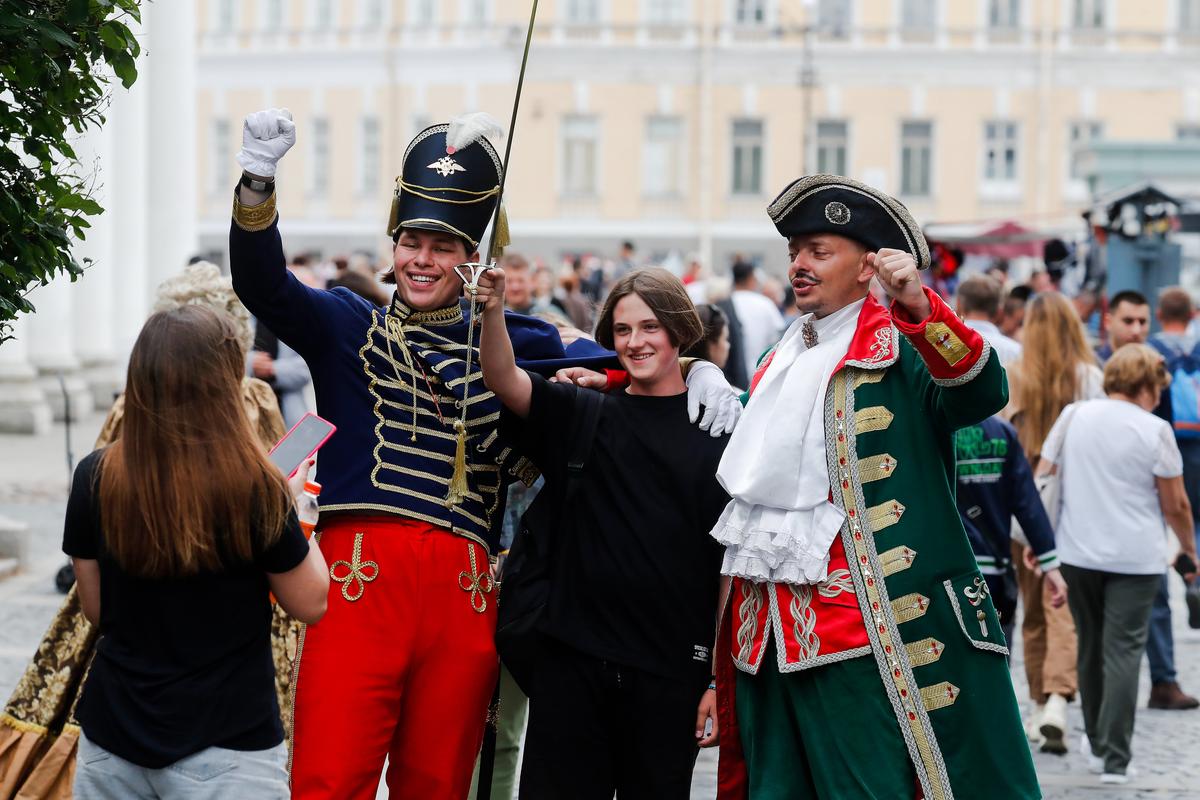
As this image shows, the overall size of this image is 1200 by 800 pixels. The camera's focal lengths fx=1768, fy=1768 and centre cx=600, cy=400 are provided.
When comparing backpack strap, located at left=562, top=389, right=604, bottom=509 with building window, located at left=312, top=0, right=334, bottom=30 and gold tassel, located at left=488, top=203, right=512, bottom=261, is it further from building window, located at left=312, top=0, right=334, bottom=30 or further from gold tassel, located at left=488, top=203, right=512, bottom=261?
building window, located at left=312, top=0, right=334, bottom=30

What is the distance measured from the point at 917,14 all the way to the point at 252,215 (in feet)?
129

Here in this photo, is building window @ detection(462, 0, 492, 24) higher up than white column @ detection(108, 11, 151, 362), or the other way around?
building window @ detection(462, 0, 492, 24)

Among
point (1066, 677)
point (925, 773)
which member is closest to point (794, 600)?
point (925, 773)

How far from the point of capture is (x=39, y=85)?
3732mm

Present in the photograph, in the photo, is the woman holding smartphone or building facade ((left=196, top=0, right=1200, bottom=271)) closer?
the woman holding smartphone

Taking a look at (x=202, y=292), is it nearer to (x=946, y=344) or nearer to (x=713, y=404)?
(x=713, y=404)

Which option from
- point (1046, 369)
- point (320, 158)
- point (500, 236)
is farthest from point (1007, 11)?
point (500, 236)

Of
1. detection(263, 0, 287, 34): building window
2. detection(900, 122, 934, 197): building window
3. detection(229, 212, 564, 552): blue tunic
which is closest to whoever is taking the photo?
detection(229, 212, 564, 552): blue tunic

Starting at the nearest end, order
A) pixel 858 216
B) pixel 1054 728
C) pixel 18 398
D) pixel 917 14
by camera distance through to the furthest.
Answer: pixel 858 216
pixel 1054 728
pixel 18 398
pixel 917 14

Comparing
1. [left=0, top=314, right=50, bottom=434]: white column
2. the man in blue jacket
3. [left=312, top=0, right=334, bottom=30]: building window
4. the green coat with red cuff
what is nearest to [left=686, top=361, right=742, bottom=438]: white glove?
the green coat with red cuff

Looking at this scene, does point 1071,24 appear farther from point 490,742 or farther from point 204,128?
point 490,742

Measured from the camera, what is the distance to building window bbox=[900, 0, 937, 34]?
41.3m

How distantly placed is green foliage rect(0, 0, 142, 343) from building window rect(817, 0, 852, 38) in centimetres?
3872

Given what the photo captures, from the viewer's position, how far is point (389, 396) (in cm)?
419
